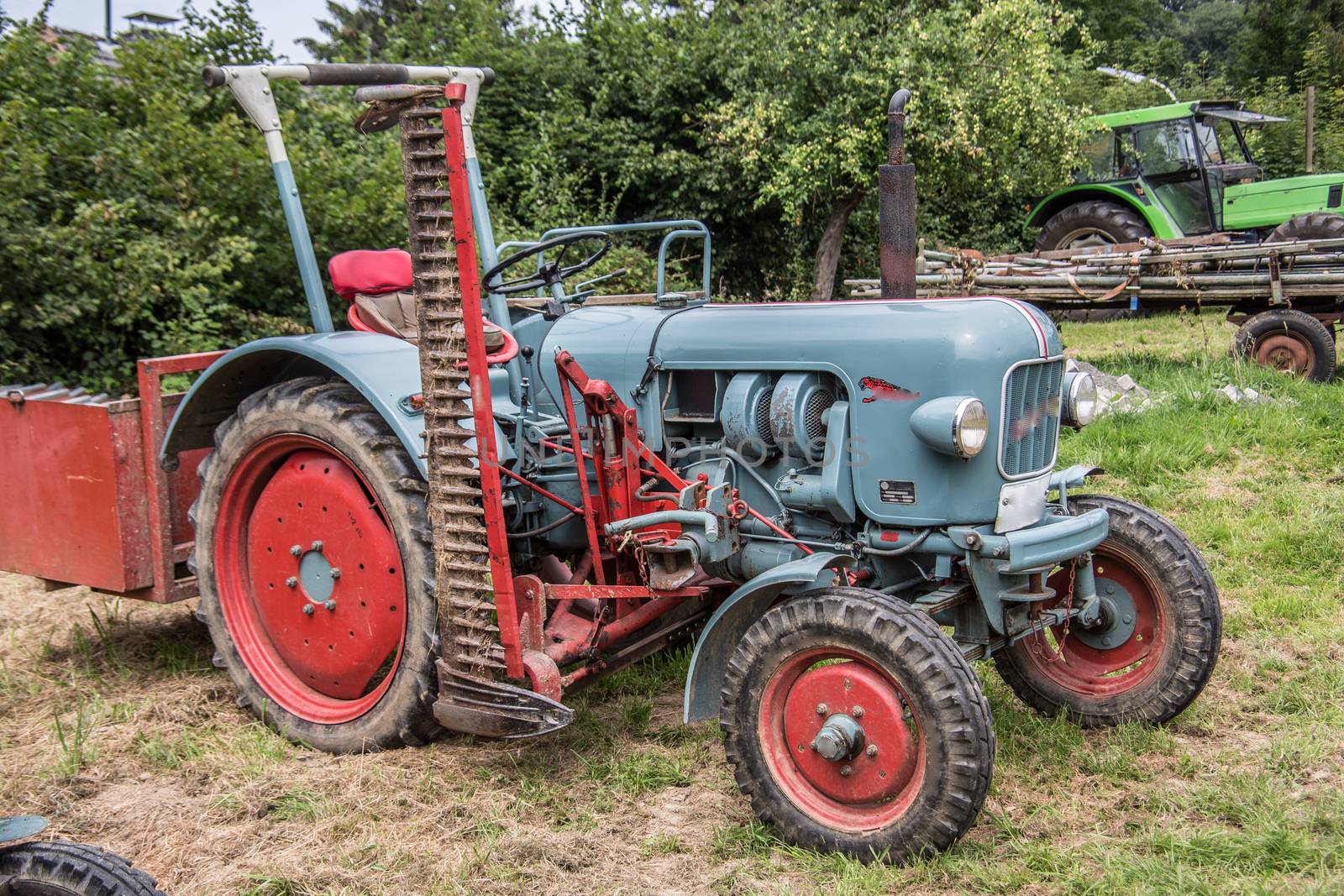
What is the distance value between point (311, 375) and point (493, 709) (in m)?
1.40

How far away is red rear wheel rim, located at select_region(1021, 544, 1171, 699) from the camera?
335 centimetres

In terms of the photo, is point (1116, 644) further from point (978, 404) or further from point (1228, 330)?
point (1228, 330)

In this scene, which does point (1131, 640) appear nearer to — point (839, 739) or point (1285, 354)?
point (839, 739)

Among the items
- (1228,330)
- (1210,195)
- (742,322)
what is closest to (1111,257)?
(1228,330)

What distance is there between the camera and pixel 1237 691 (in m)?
3.60

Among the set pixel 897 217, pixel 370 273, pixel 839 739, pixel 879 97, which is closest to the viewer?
pixel 839 739

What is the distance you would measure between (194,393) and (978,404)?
241 cm

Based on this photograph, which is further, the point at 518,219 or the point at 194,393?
the point at 518,219

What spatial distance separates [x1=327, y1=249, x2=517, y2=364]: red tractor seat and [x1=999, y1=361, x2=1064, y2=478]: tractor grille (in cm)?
204

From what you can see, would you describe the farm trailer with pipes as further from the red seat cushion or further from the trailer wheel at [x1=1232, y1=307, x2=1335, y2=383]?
the trailer wheel at [x1=1232, y1=307, x2=1335, y2=383]

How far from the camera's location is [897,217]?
3385mm

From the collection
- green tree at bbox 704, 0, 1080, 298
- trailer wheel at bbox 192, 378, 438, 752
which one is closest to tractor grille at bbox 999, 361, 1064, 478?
trailer wheel at bbox 192, 378, 438, 752

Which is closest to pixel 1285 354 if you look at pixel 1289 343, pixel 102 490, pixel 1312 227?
pixel 1289 343

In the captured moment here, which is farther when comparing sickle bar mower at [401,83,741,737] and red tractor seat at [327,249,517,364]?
red tractor seat at [327,249,517,364]
